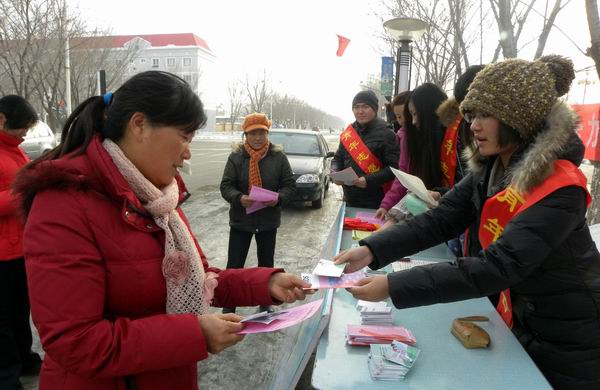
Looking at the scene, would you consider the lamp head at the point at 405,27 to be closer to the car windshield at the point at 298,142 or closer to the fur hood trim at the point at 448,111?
the car windshield at the point at 298,142

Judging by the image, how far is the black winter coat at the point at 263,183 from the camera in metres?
3.92

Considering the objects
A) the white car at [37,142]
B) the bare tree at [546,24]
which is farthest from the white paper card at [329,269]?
the white car at [37,142]

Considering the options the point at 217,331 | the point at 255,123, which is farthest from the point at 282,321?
the point at 255,123

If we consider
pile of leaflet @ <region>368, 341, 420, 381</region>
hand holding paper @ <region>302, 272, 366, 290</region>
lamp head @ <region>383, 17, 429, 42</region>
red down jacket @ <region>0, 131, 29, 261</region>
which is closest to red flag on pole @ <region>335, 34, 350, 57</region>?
lamp head @ <region>383, 17, 429, 42</region>

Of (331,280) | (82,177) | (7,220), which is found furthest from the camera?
(7,220)

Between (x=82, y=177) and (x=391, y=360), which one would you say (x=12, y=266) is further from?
(x=391, y=360)

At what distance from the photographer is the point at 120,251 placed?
1198 millimetres

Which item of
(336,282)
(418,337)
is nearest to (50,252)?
(336,282)

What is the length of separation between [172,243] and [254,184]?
2.71 m

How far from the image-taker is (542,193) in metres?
1.49

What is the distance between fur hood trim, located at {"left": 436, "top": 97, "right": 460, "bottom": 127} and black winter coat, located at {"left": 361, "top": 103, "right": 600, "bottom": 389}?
4.71ft

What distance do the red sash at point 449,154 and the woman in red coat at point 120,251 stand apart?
7.39ft

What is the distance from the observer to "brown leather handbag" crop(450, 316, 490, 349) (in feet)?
5.41

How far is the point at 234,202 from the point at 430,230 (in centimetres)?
215
